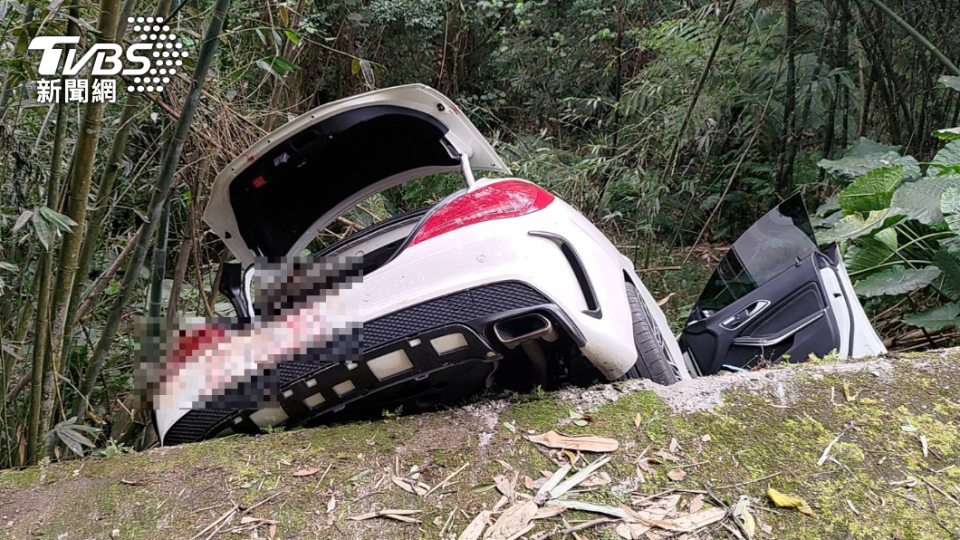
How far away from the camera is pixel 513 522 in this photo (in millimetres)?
1305

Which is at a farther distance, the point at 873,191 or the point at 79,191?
the point at 873,191

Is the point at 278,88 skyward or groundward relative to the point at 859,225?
skyward

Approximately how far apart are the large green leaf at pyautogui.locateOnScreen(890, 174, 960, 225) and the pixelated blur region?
292 centimetres

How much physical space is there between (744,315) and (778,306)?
0.57 feet

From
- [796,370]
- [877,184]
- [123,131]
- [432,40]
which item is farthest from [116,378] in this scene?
[432,40]

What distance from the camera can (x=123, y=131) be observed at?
176cm

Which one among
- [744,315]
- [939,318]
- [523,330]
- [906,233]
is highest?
[523,330]

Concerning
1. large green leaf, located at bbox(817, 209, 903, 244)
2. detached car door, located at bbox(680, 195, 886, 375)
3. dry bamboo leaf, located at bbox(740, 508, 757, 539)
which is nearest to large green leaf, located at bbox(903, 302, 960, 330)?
large green leaf, located at bbox(817, 209, 903, 244)

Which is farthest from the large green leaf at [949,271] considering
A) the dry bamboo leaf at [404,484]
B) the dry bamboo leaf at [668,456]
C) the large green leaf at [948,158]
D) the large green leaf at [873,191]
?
the dry bamboo leaf at [404,484]

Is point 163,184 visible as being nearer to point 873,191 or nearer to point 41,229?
point 41,229

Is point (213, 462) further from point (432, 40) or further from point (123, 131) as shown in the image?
point (432, 40)

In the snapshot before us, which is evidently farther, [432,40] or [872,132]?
[432,40]

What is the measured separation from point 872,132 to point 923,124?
53cm

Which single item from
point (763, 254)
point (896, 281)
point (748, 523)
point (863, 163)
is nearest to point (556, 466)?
point (748, 523)
